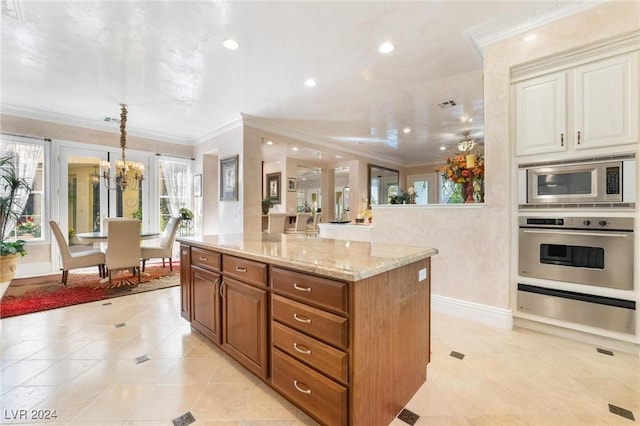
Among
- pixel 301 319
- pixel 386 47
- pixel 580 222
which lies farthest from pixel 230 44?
pixel 580 222

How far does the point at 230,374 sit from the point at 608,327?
117 inches

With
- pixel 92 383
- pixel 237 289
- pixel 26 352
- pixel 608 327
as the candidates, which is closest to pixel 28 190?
Answer: pixel 26 352

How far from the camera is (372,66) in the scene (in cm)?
325

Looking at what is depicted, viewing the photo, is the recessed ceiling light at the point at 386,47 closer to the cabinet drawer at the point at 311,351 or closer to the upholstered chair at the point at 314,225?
the cabinet drawer at the point at 311,351

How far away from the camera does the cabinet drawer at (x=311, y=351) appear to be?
1.27m

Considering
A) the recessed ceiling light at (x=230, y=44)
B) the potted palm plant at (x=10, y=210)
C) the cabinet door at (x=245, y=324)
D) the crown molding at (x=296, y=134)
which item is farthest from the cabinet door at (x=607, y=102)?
the potted palm plant at (x=10, y=210)

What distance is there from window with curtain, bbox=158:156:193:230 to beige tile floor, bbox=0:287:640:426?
150 inches

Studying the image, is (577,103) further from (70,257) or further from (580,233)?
(70,257)

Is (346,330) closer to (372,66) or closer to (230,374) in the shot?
(230,374)

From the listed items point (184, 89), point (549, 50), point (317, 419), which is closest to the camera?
point (317, 419)

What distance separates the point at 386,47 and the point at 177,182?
17.7ft

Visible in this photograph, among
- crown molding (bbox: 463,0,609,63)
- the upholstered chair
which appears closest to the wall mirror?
the upholstered chair

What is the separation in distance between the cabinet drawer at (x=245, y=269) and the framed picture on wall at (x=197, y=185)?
4898mm

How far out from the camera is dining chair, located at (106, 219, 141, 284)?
3.91 metres
